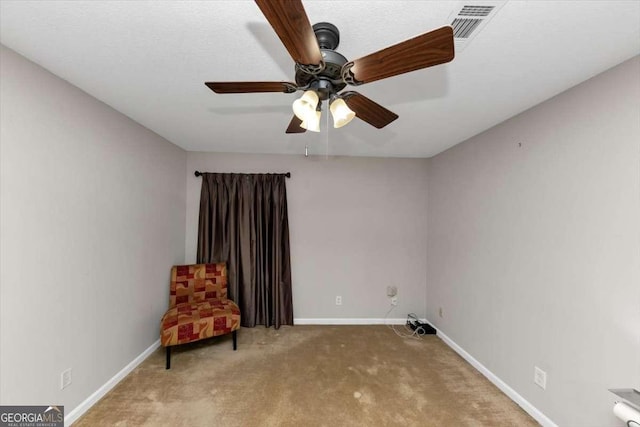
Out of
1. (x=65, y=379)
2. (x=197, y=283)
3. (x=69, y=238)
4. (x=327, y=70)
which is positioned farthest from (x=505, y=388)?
(x=69, y=238)

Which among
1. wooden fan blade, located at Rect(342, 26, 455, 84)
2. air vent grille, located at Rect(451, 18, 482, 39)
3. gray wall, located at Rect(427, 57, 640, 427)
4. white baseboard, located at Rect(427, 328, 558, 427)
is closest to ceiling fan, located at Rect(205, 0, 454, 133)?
wooden fan blade, located at Rect(342, 26, 455, 84)

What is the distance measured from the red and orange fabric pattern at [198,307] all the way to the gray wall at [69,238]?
11.0 inches

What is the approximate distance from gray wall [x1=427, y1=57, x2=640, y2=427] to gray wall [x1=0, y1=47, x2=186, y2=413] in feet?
10.8

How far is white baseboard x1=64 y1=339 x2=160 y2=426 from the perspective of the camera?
182 cm

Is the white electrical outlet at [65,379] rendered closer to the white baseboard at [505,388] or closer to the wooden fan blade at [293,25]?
the wooden fan blade at [293,25]

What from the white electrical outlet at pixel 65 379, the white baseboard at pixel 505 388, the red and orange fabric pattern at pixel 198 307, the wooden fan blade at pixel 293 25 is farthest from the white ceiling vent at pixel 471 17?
the white electrical outlet at pixel 65 379

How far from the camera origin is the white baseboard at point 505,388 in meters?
1.87

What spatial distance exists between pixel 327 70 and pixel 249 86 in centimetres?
35

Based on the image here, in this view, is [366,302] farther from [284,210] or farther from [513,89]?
[513,89]

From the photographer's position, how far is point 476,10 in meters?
1.09

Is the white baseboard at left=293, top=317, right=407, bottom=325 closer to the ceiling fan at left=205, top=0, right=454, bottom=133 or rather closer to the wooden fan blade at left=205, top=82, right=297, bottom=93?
the ceiling fan at left=205, top=0, right=454, bottom=133

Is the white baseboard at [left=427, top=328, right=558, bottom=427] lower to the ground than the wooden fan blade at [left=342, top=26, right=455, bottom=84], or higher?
lower

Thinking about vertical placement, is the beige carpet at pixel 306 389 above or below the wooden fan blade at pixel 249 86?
below

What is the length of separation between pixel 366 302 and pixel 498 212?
2.00 metres
